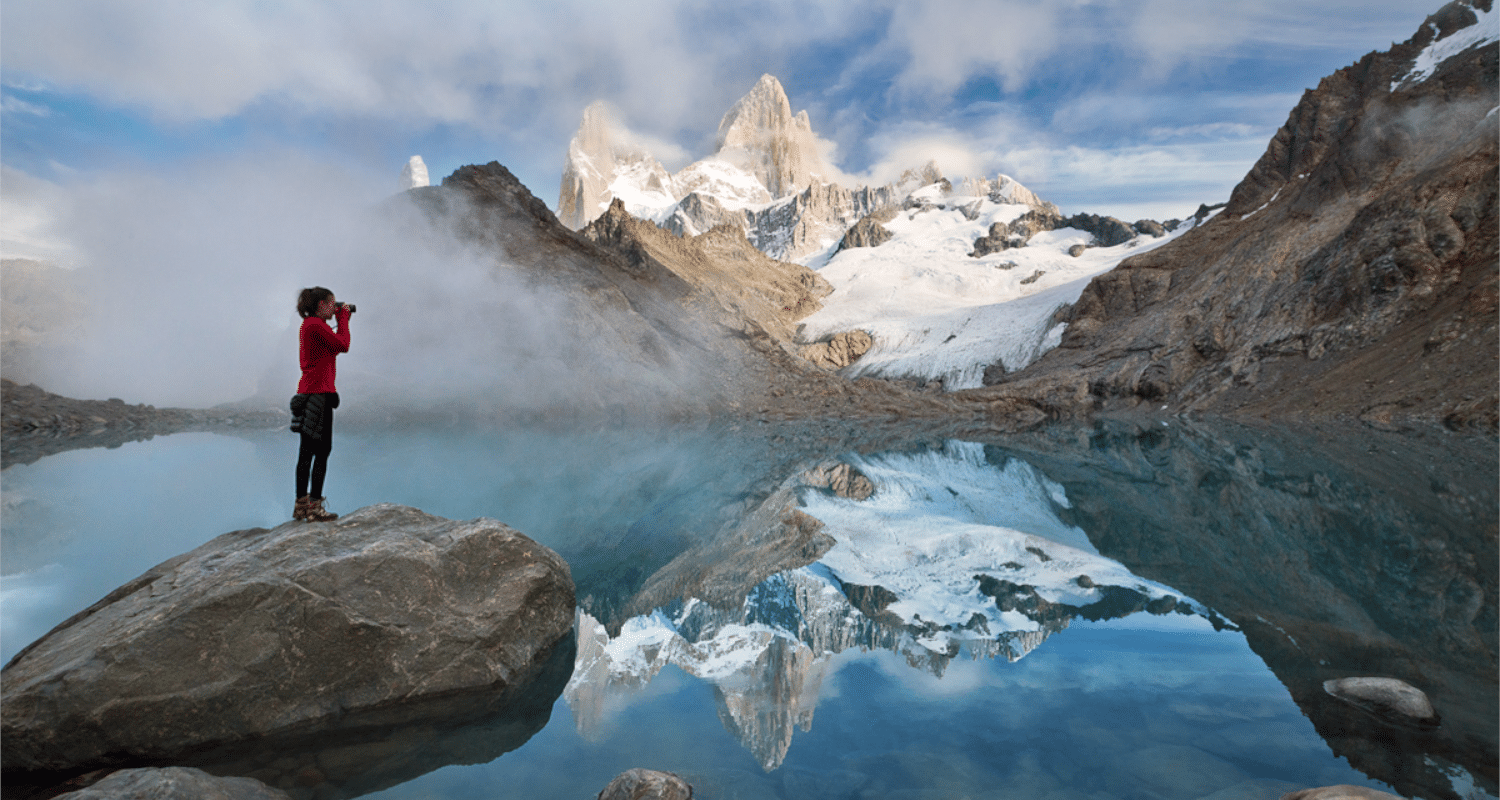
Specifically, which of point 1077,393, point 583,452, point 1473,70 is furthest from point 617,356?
point 1473,70

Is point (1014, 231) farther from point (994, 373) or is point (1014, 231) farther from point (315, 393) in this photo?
point (315, 393)

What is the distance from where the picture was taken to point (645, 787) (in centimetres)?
421

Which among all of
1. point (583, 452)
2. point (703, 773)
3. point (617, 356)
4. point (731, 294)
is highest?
point (731, 294)

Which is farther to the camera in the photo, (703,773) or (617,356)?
(617,356)

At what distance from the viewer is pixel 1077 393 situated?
54906 mm

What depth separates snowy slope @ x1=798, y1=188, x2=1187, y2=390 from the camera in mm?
82250

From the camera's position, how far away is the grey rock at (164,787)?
3.47 meters

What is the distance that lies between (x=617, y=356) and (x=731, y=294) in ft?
103

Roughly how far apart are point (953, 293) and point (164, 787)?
12087 cm

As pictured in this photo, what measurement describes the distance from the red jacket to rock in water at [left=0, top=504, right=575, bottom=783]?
1.45 m

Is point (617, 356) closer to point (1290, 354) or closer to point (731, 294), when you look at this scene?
point (731, 294)

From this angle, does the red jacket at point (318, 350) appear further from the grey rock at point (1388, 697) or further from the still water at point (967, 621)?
the grey rock at point (1388, 697)

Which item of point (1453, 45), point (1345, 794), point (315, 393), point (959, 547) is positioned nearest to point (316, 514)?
point (315, 393)

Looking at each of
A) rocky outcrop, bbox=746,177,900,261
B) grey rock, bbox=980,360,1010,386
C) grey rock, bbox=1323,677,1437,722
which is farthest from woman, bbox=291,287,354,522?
rocky outcrop, bbox=746,177,900,261
